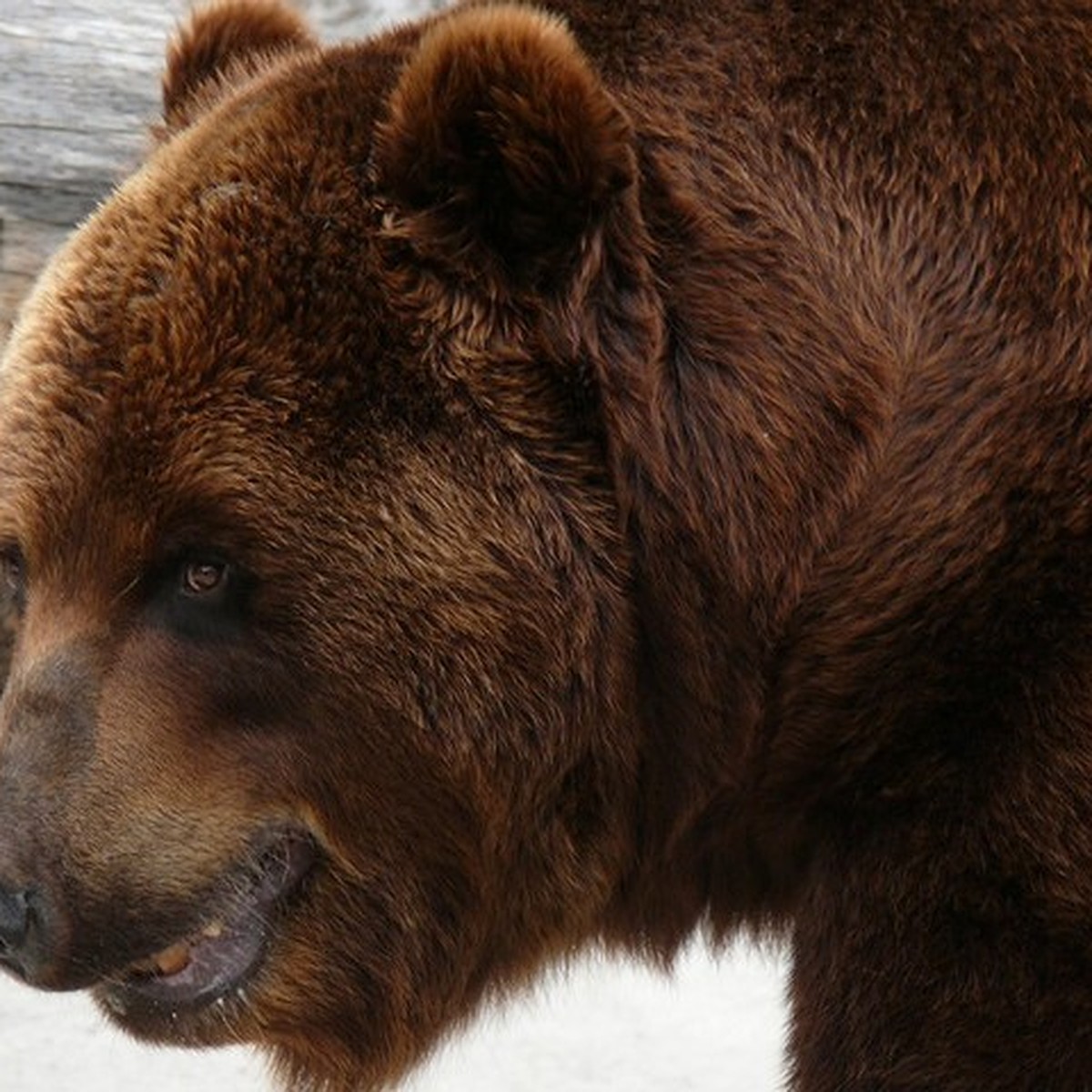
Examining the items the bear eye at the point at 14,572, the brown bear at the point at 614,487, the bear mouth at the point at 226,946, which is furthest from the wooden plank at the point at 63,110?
the bear mouth at the point at 226,946

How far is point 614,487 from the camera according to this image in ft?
9.64

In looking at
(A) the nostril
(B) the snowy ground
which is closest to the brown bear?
(A) the nostril

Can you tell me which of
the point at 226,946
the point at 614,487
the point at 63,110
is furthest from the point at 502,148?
the point at 63,110

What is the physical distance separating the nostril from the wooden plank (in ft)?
7.46

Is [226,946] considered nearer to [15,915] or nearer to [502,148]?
[15,915]

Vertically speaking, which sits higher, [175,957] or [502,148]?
[502,148]

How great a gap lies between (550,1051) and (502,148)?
2823 mm

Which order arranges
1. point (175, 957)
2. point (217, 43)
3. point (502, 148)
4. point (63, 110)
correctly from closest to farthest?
1. point (502, 148)
2. point (175, 957)
3. point (217, 43)
4. point (63, 110)

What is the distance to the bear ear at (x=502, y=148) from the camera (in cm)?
283

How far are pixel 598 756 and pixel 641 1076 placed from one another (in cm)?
226

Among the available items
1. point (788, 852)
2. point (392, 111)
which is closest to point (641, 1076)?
point (788, 852)

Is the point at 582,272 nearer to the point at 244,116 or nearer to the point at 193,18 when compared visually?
the point at 244,116

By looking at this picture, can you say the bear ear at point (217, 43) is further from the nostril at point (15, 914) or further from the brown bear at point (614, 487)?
the nostril at point (15, 914)

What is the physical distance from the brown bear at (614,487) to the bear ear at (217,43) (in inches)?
21.1
